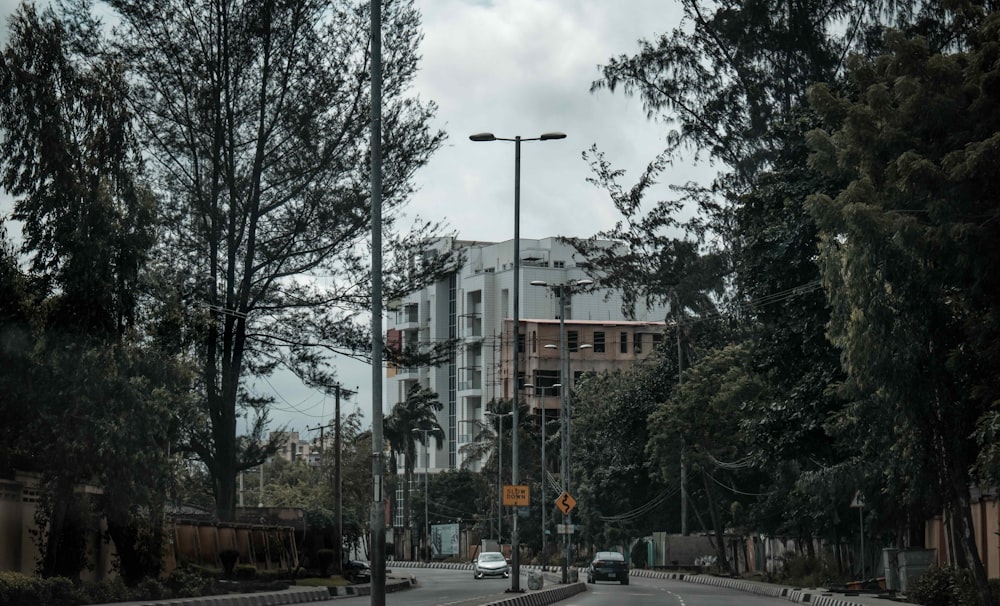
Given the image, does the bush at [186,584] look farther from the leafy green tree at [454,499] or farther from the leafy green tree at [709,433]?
the leafy green tree at [454,499]

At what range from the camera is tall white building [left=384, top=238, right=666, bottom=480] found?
124 meters

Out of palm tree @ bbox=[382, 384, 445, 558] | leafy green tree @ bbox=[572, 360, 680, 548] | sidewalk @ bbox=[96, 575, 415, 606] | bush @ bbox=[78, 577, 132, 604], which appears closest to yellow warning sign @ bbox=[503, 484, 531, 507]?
sidewalk @ bbox=[96, 575, 415, 606]

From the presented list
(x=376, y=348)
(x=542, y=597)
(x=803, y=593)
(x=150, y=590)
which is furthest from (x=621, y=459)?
(x=376, y=348)

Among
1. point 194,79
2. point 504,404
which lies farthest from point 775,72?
point 504,404

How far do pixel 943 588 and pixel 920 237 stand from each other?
12.1 m

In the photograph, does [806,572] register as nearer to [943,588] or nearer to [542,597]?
[542,597]

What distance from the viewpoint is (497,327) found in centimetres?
13100

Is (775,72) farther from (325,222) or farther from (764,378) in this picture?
(325,222)

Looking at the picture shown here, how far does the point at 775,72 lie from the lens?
4403 centimetres

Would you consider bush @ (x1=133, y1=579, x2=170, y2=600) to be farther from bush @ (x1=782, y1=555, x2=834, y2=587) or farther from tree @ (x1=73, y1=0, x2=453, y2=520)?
bush @ (x1=782, y1=555, x2=834, y2=587)

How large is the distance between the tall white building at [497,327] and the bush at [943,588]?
87.3 m

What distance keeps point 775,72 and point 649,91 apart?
182 inches

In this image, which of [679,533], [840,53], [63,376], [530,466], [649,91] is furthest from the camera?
[530,466]

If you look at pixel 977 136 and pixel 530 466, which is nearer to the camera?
pixel 977 136
